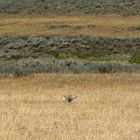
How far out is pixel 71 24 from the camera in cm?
5216

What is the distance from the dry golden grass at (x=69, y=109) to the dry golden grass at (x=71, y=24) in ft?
72.9

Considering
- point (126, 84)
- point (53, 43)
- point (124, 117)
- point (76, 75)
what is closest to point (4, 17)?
point (53, 43)

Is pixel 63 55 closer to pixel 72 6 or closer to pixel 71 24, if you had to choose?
pixel 71 24

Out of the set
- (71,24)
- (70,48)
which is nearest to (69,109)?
(70,48)

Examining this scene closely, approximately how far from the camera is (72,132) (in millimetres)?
12219

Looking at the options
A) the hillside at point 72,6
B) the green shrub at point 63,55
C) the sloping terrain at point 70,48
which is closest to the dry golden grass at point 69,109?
the sloping terrain at point 70,48

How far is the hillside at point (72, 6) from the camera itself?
63.4 meters

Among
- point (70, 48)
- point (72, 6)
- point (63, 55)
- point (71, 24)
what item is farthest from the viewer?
point (72, 6)

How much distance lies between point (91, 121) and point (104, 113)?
1.43 meters

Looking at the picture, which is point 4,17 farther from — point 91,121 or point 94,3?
point 91,121

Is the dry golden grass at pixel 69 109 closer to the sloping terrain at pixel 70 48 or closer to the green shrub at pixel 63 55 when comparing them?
the sloping terrain at pixel 70 48

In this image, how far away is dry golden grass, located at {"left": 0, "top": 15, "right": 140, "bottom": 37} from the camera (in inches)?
1887

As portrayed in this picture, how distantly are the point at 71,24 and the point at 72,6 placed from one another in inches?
543

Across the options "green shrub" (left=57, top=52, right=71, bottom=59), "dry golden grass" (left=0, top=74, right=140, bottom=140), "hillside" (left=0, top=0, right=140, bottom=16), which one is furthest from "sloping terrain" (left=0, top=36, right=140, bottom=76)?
"hillside" (left=0, top=0, right=140, bottom=16)
